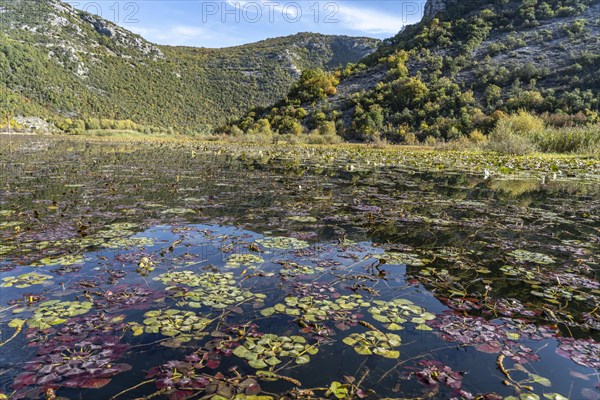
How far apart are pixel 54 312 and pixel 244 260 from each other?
2.23 m

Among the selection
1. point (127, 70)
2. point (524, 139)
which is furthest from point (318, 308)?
point (127, 70)

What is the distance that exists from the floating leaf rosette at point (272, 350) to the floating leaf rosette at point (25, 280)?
2.67m

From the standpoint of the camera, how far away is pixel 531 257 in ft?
17.7

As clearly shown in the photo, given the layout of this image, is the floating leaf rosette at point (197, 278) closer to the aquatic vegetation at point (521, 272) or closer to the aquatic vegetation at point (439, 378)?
the aquatic vegetation at point (439, 378)

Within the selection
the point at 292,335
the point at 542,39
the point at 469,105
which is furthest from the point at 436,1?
the point at 292,335

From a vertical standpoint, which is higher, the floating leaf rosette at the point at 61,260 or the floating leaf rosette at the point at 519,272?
the floating leaf rosette at the point at 61,260

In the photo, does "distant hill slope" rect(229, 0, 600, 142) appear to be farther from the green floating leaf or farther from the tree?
the green floating leaf

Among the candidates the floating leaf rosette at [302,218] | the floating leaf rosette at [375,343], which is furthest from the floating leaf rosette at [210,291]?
the floating leaf rosette at [302,218]

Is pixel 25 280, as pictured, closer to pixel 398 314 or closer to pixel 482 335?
pixel 398 314

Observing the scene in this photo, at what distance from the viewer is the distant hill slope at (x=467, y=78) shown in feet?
133

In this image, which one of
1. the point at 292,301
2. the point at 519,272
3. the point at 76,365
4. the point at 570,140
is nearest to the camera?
the point at 76,365

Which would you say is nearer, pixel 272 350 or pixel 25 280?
pixel 272 350

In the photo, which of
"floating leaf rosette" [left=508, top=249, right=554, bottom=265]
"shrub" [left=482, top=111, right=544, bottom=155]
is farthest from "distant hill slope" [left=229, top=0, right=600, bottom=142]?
"floating leaf rosette" [left=508, top=249, right=554, bottom=265]

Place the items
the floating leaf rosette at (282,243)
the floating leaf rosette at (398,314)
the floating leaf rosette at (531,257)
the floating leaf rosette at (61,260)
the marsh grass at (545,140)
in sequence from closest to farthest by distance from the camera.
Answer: the floating leaf rosette at (398,314)
the floating leaf rosette at (61,260)
the floating leaf rosette at (531,257)
the floating leaf rosette at (282,243)
the marsh grass at (545,140)
